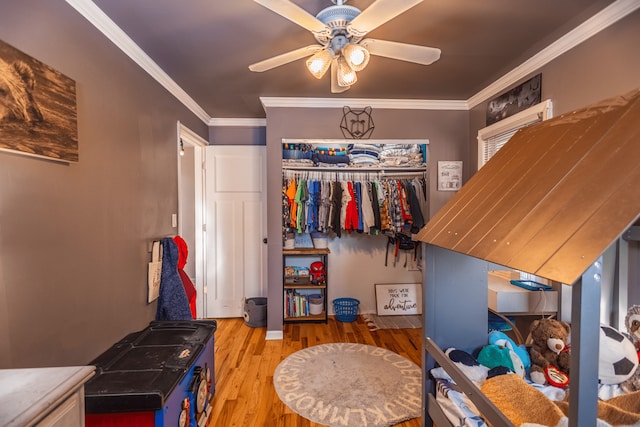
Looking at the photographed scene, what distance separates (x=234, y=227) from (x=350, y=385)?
2.06 metres

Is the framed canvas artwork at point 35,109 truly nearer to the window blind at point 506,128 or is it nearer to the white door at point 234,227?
the white door at point 234,227

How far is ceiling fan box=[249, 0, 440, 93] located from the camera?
3.97ft

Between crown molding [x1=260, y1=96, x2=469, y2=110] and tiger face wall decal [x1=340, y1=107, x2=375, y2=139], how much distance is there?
0.07m

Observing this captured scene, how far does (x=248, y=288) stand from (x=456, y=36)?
120 inches

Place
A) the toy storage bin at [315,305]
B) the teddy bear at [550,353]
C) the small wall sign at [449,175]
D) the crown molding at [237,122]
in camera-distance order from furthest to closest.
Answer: the crown molding at [237,122] → the toy storage bin at [315,305] → the small wall sign at [449,175] → the teddy bear at [550,353]

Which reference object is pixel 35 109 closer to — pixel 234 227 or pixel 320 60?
pixel 320 60

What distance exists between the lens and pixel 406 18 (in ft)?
5.43

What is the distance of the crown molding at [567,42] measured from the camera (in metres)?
1.54

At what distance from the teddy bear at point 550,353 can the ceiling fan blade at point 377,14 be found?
1.64 meters

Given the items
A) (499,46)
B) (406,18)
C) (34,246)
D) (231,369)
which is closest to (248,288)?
(231,369)

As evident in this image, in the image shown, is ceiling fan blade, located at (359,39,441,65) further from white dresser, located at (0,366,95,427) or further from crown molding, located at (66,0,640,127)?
white dresser, located at (0,366,95,427)

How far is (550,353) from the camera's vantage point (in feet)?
4.83

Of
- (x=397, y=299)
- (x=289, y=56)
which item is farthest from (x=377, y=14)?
(x=397, y=299)

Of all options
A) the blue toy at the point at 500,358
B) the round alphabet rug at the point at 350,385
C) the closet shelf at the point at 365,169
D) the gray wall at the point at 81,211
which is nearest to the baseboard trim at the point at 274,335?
the round alphabet rug at the point at 350,385
